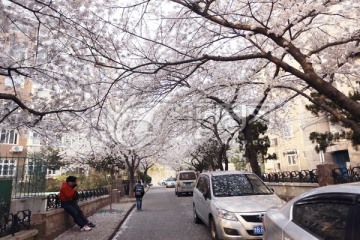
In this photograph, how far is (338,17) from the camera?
10.5 m

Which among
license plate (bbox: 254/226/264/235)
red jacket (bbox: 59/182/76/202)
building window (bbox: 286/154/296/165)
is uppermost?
building window (bbox: 286/154/296/165)

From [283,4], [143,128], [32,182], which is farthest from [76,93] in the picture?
[143,128]

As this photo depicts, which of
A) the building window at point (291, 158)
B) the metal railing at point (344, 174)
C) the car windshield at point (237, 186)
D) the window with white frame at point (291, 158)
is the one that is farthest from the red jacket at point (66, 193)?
the building window at point (291, 158)

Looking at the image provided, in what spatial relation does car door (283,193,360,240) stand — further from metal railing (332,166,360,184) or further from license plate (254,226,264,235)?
metal railing (332,166,360,184)

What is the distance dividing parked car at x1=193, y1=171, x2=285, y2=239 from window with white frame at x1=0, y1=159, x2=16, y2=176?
5.54 metres

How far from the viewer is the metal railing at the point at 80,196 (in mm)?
8944

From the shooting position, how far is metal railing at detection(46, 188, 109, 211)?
29.3ft

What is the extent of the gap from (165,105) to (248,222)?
30.5ft

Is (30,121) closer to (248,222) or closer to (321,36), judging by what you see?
(248,222)

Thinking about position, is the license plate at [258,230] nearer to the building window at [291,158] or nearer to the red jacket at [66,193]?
the red jacket at [66,193]

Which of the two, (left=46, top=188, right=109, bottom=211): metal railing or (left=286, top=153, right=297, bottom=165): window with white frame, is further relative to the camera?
(left=286, top=153, right=297, bottom=165): window with white frame

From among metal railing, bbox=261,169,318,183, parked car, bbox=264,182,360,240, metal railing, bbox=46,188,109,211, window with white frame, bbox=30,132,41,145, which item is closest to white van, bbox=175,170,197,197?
metal railing, bbox=46,188,109,211

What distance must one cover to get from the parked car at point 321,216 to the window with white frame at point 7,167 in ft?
24.6

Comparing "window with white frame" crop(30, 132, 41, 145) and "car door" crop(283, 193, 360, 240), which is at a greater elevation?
"window with white frame" crop(30, 132, 41, 145)
